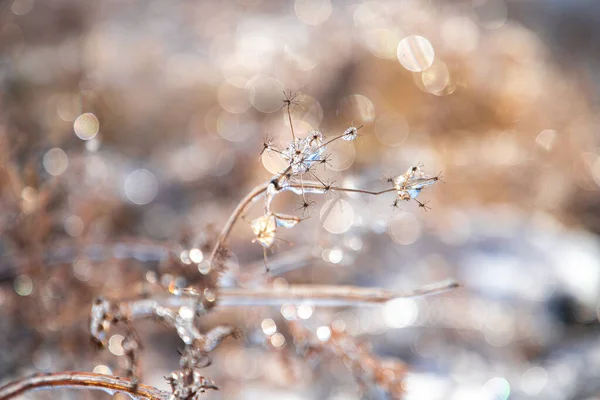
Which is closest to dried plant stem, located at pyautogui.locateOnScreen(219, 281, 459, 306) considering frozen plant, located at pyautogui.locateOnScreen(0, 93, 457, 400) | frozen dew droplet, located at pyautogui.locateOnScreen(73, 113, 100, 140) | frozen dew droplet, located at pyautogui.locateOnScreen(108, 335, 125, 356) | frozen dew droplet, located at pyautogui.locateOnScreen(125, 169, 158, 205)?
frozen plant, located at pyautogui.locateOnScreen(0, 93, 457, 400)

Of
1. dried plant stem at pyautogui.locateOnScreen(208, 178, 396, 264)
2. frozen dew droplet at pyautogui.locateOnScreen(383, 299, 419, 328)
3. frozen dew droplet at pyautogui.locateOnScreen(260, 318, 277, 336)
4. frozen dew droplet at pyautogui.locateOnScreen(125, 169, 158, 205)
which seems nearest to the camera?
dried plant stem at pyautogui.locateOnScreen(208, 178, 396, 264)

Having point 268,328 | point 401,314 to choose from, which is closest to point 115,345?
point 268,328

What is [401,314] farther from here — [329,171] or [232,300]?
[232,300]

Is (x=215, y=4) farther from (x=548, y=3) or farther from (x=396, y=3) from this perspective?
(x=548, y=3)

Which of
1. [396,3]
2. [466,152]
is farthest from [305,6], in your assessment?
[466,152]

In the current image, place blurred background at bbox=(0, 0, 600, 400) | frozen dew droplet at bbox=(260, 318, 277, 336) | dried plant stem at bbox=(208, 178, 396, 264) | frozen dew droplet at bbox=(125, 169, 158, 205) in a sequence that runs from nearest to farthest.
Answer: dried plant stem at bbox=(208, 178, 396, 264) → frozen dew droplet at bbox=(260, 318, 277, 336) → blurred background at bbox=(0, 0, 600, 400) → frozen dew droplet at bbox=(125, 169, 158, 205)

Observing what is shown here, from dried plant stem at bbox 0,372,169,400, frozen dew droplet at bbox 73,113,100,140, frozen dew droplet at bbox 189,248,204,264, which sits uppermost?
frozen dew droplet at bbox 73,113,100,140

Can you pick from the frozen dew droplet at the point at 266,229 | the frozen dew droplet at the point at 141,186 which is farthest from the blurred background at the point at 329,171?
the frozen dew droplet at the point at 266,229

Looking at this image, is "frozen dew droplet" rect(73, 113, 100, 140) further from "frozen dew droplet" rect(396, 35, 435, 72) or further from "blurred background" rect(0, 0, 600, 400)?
"frozen dew droplet" rect(396, 35, 435, 72)
